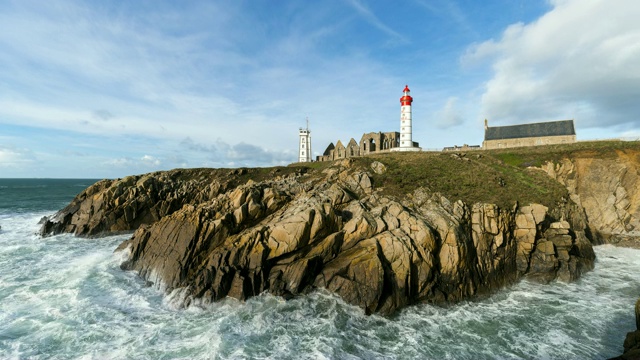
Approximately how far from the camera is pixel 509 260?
23531mm

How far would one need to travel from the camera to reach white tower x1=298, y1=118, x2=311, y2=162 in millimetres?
88062

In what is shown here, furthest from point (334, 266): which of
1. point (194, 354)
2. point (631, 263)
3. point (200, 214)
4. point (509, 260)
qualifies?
point (631, 263)

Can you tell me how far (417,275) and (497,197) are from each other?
523 inches

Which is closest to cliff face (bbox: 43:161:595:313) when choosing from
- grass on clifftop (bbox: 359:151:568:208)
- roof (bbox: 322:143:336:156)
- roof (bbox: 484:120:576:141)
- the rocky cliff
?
grass on clifftop (bbox: 359:151:568:208)

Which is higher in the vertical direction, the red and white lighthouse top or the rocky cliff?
the red and white lighthouse top

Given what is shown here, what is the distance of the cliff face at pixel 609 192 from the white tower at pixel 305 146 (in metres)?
62.6

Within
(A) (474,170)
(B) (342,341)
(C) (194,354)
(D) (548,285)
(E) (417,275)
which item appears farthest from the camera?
(A) (474,170)

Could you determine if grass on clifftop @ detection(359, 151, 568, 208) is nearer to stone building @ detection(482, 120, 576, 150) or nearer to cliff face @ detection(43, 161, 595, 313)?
cliff face @ detection(43, 161, 595, 313)


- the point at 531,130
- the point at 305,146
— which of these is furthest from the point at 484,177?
the point at 305,146

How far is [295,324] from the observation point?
16.9 m

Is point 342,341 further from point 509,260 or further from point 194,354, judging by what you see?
point 509,260

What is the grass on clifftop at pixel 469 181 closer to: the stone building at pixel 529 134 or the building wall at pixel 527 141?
the building wall at pixel 527 141

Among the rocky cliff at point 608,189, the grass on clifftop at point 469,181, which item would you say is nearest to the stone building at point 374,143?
the grass on clifftop at point 469,181

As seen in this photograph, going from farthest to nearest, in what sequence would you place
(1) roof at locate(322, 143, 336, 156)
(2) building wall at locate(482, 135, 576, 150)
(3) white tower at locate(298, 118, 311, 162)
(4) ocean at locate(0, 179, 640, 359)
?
(3) white tower at locate(298, 118, 311, 162) → (1) roof at locate(322, 143, 336, 156) → (2) building wall at locate(482, 135, 576, 150) → (4) ocean at locate(0, 179, 640, 359)
